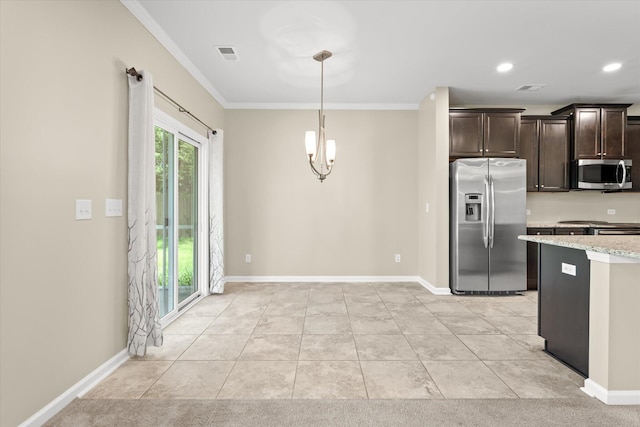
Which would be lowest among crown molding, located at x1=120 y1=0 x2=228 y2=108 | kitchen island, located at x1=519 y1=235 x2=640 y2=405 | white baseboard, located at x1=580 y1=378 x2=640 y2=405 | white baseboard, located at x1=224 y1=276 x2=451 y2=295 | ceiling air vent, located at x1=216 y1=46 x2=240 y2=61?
white baseboard, located at x1=580 y1=378 x2=640 y2=405

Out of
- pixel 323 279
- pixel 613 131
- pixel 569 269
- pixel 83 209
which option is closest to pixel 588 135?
pixel 613 131

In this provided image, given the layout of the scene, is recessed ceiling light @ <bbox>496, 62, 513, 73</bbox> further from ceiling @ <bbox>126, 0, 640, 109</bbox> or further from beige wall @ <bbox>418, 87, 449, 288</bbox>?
beige wall @ <bbox>418, 87, 449, 288</bbox>

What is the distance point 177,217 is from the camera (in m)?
3.68

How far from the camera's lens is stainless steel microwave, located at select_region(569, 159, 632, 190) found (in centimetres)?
479

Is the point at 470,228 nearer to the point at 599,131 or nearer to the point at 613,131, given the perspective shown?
the point at 599,131

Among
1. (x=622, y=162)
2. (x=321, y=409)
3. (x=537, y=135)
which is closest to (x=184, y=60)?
(x=321, y=409)

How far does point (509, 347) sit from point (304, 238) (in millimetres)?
3132

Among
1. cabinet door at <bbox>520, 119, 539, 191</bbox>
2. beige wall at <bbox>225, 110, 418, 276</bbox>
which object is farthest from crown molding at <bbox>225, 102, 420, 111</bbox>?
cabinet door at <bbox>520, 119, 539, 191</bbox>

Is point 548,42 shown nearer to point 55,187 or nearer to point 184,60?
point 184,60

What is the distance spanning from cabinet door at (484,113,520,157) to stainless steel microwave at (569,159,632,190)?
1010 mm

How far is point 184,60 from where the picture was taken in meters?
3.56

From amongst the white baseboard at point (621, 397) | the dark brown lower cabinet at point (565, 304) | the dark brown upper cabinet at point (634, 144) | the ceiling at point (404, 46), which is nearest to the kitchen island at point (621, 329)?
the white baseboard at point (621, 397)

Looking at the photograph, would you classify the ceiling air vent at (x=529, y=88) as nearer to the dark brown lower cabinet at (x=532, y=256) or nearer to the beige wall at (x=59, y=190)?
the dark brown lower cabinet at (x=532, y=256)

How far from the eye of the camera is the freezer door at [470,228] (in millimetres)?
4418
